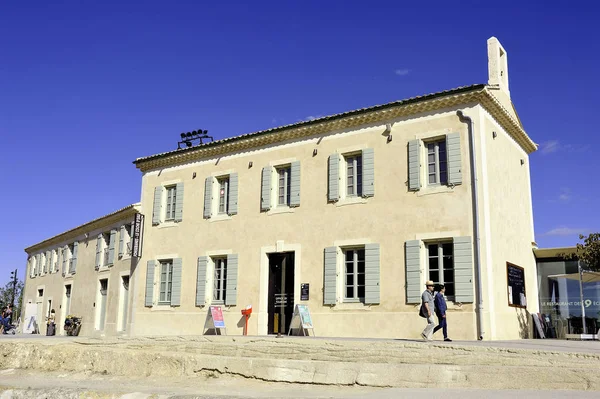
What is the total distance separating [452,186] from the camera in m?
15.1

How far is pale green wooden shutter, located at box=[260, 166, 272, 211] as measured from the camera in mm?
18469

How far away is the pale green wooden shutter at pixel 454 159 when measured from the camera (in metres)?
15.1

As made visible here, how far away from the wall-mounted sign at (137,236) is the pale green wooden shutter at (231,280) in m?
4.43

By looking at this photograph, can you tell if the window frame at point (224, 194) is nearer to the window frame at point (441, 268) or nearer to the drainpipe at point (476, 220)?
the window frame at point (441, 268)

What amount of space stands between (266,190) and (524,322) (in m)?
8.37

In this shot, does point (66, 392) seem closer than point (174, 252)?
Yes

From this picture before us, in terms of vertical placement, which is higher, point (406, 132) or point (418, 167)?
point (406, 132)

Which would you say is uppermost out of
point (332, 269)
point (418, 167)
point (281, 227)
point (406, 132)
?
point (406, 132)

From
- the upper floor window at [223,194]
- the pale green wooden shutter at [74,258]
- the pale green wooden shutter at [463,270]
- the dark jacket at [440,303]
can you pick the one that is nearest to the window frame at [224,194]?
the upper floor window at [223,194]

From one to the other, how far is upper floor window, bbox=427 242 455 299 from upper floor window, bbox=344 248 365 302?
197cm

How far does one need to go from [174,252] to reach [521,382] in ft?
47.4

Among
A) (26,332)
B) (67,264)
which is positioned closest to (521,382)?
(67,264)

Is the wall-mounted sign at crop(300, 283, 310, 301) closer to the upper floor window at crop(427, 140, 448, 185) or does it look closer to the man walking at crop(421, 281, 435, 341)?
the upper floor window at crop(427, 140, 448, 185)

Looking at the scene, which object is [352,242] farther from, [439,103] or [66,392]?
[66,392]
